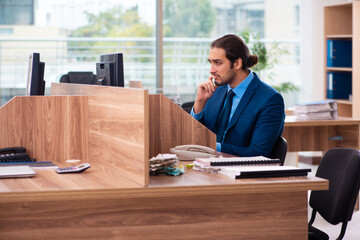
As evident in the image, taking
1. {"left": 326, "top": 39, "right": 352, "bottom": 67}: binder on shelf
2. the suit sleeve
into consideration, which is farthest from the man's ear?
{"left": 326, "top": 39, "right": 352, "bottom": 67}: binder on shelf

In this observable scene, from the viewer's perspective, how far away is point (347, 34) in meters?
6.55

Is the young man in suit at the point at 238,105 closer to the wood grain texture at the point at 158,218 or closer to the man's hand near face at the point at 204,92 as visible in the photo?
the man's hand near face at the point at 204,92

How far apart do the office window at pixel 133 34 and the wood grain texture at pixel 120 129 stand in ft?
12.7

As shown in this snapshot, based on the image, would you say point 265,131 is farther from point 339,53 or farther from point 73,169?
point 339,53

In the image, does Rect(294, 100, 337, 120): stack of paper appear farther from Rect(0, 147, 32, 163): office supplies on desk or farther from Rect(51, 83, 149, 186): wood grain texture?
Rect(0, 147, 32, 163): office supplies on desk

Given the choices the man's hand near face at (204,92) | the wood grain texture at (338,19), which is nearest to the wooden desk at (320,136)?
the man's hand near face at (204,92)

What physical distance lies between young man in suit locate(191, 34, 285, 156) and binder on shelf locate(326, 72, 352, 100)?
3306mm

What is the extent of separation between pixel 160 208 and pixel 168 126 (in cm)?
58

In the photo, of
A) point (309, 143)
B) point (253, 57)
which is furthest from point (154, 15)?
point (253, 57)

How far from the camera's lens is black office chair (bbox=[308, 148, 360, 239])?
248 centimetres

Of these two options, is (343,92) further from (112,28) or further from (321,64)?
(112,28)

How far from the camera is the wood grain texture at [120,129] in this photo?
2126 mm

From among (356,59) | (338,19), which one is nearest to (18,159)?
(356,59)

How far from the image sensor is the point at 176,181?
2.14m
